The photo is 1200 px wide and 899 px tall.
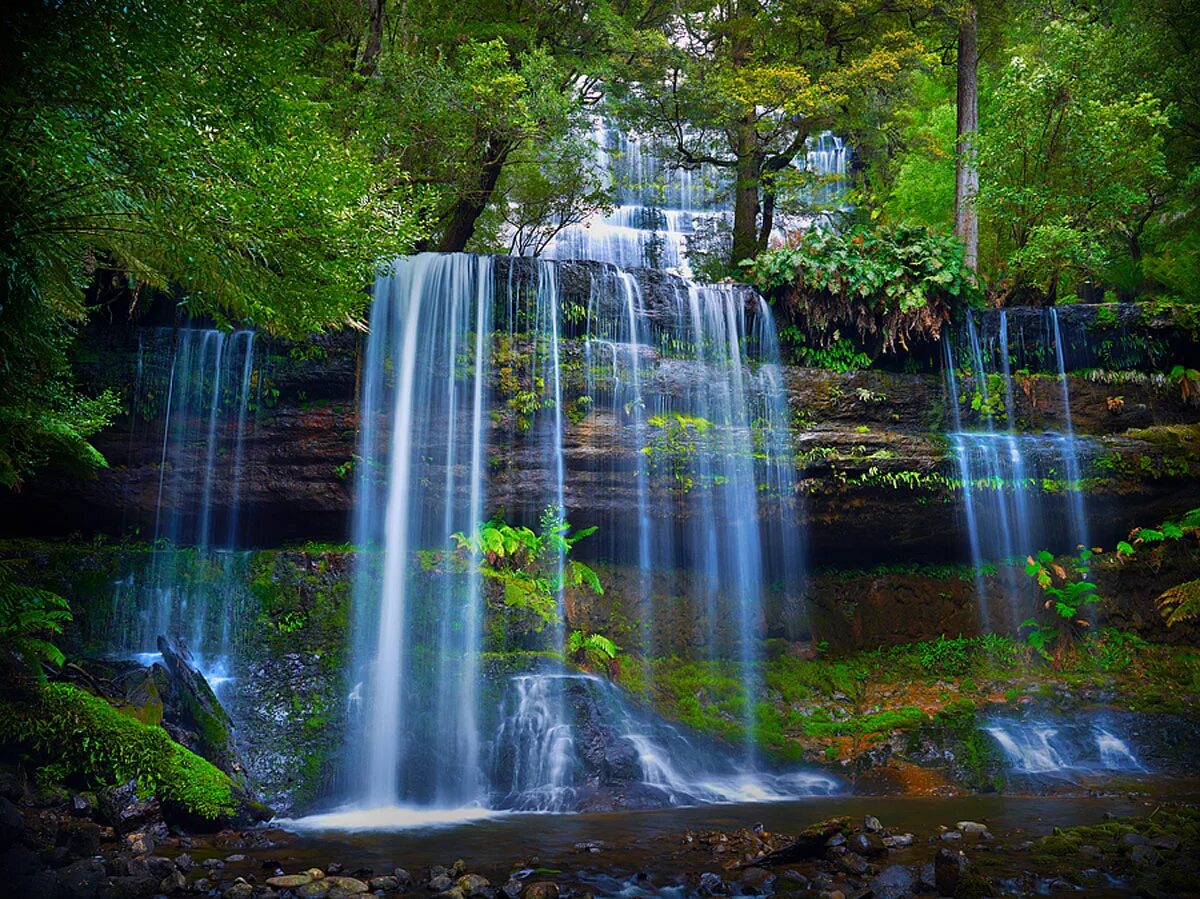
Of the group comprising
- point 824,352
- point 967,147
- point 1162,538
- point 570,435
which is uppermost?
point 967,147

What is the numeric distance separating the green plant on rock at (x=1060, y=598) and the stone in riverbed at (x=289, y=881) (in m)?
11.7

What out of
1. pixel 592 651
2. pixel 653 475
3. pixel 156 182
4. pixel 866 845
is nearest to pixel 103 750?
pixel 156 182

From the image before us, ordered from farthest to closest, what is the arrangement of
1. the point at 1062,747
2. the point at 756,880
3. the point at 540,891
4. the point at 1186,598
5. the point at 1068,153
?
the point at 1068,153
the point at 1062,747
the point at 1186,598
the point at 756,880
the point at 540,891

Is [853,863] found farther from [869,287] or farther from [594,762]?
[869,287]

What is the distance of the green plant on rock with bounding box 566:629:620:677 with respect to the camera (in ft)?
37.5

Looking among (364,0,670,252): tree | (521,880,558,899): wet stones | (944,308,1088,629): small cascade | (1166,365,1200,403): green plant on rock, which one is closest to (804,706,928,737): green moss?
(944,308,1088,629): small cascade

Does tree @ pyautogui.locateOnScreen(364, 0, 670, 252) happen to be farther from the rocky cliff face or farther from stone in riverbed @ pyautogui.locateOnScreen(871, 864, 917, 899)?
stone in riverbed @ pyautogui.locateOnScreen(871, 864, 917, 899)

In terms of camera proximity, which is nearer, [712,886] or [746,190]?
[712,886]

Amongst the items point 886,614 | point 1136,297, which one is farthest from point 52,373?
point 1136,297

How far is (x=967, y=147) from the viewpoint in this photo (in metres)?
16.2

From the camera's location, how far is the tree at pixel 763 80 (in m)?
15.7

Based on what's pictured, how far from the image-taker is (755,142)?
17.5m

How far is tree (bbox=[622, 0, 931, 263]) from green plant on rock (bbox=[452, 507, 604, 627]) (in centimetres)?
821

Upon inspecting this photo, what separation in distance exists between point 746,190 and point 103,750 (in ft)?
51.1
